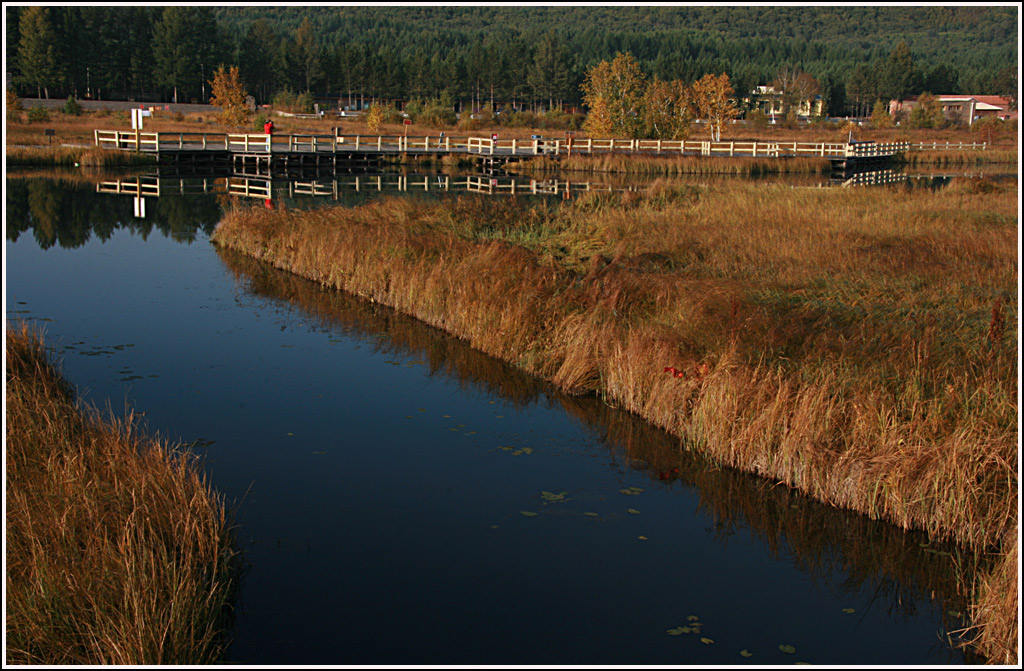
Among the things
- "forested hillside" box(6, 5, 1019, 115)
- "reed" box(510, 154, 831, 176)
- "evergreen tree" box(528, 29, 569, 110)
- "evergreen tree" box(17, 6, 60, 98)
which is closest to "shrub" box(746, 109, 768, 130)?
"forested hillside" box(6, 5, 1019, 115)

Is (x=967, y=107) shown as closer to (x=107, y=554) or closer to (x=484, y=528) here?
(x=484, y=528)

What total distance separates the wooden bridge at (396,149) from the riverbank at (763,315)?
2402 centimetres

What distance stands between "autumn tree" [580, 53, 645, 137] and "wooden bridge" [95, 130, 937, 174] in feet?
8.66

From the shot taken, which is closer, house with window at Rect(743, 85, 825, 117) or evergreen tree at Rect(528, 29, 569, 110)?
evergreen tree at Rect(528, 29, 569, 110)

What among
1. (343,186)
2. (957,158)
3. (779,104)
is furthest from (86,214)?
(779,104)

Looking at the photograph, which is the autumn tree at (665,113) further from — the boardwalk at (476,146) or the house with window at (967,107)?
the house with window at (967,107)

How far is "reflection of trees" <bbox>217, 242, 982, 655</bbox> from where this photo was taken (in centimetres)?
734

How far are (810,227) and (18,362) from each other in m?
14.8

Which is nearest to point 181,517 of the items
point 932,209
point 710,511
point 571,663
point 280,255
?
point 571,663

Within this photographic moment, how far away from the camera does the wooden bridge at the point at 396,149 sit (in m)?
45.1

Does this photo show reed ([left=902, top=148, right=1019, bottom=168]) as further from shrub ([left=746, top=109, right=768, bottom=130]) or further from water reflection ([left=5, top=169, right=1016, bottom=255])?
shrub ([left=746, top=109, right=768, bottom=130])

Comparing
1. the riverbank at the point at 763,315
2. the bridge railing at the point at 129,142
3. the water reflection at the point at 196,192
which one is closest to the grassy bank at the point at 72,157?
the bridge railing at the point at 129,142

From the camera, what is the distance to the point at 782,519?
329 inches

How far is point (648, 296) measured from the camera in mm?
13359
